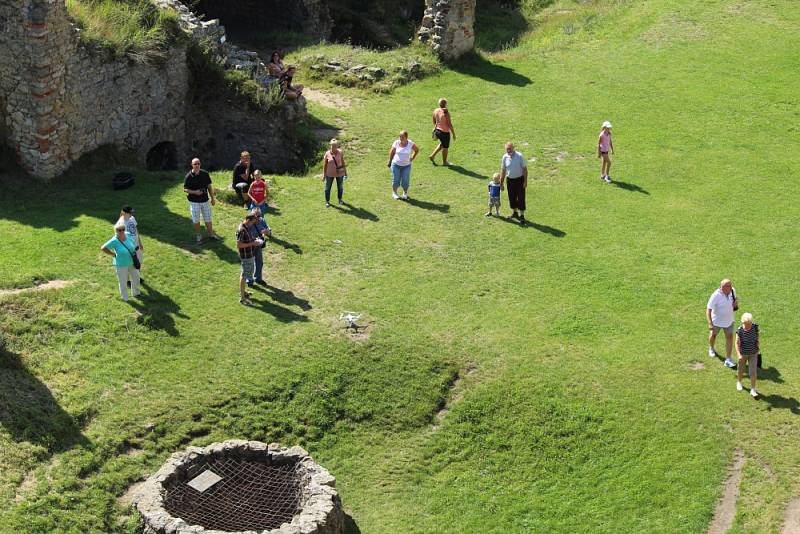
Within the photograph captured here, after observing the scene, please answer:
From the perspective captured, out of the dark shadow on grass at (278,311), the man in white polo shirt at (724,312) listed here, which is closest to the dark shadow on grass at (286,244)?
the dark shadow on grass at (278,311)

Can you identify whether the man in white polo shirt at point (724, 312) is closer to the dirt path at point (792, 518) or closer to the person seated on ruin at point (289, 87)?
the dirt path at point (792, 518)

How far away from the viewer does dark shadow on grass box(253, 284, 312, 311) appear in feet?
63.4

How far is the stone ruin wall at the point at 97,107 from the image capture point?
21.8 metres

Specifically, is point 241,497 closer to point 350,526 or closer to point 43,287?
point 350,526

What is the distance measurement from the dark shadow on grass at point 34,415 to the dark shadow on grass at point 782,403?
10378 millimetres

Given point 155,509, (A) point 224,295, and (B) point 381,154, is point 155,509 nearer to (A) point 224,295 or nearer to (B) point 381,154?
(A) point 224,295

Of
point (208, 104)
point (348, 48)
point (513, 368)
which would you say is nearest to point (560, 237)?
point (513, 368)

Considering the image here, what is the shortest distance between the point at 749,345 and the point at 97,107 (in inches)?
565

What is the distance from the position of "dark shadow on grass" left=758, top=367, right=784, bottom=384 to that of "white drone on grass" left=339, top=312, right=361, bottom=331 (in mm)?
6704

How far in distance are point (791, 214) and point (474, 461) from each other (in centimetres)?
1110

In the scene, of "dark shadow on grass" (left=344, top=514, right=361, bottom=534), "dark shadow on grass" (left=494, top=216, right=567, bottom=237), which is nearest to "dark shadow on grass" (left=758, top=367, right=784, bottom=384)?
"dark shadow on grass" (left=494, top=216, right=567, bottom=237)

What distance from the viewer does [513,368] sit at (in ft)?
59.3

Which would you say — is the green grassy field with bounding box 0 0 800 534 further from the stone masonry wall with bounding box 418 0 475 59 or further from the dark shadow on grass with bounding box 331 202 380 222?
the stone masonry wall with bounding box 418 0 475 59

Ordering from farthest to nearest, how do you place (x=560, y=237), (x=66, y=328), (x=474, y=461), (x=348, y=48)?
(x=348, y=48) → (x=560, y=237) → (x=66, y=328) → (x=474, y=461)
